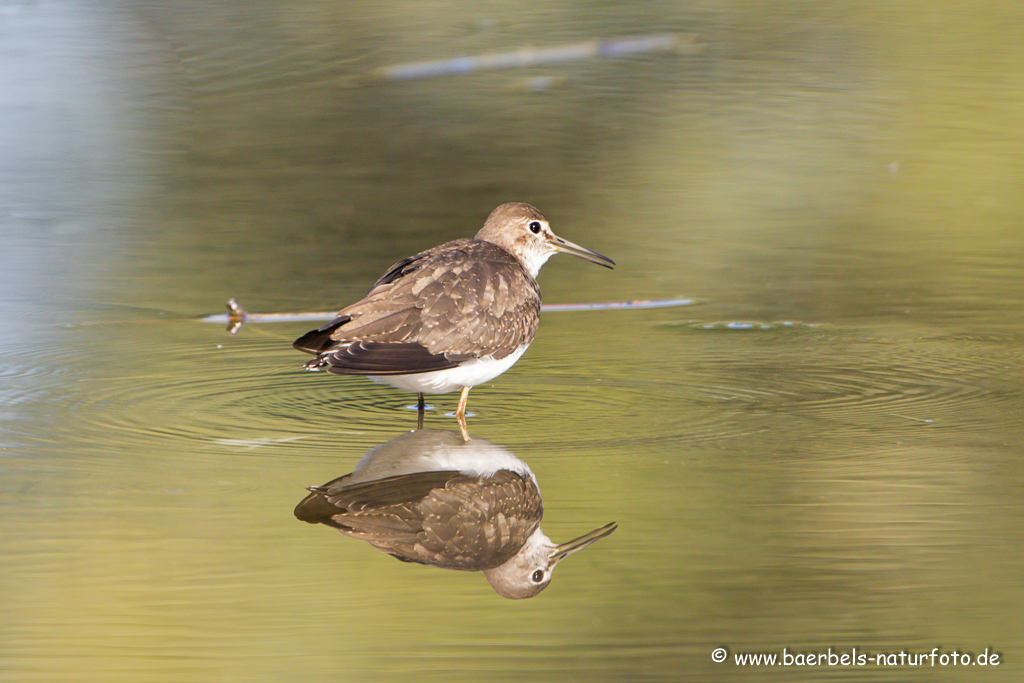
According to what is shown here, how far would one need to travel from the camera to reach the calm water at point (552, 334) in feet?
14.1

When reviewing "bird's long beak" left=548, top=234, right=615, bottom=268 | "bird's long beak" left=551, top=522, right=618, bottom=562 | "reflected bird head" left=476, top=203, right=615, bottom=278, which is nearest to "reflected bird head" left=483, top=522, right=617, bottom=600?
"bird's long beak" left=551, top=522, right=618, bottom=562

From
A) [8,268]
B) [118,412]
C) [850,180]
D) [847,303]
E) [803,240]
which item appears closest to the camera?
[118,412]

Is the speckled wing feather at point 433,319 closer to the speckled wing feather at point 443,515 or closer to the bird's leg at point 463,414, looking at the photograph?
the bird's leg at point 463,414

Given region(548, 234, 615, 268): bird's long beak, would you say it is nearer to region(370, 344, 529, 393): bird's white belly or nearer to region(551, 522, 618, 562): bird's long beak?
region(370, 344, 529, 393): bird's white belly

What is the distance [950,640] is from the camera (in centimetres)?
415

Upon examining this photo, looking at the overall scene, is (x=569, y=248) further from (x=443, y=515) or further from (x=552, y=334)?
(x=443, y=515)

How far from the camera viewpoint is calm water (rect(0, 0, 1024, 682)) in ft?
14.1

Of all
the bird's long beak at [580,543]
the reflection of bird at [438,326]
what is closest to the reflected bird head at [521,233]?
the reflection of bird at [438,326]

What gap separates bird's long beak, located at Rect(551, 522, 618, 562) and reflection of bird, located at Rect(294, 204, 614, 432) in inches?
61.4

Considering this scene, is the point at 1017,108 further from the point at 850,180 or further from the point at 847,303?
Result: the point at 847,303

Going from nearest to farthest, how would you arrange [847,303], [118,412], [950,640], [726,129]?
[950,640], [118,412], [847,303], [726,129]

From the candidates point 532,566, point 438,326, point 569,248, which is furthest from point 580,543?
point 569,248

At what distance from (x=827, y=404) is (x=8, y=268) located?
582cm

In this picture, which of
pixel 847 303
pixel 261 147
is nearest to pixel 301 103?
pixel 261 147
